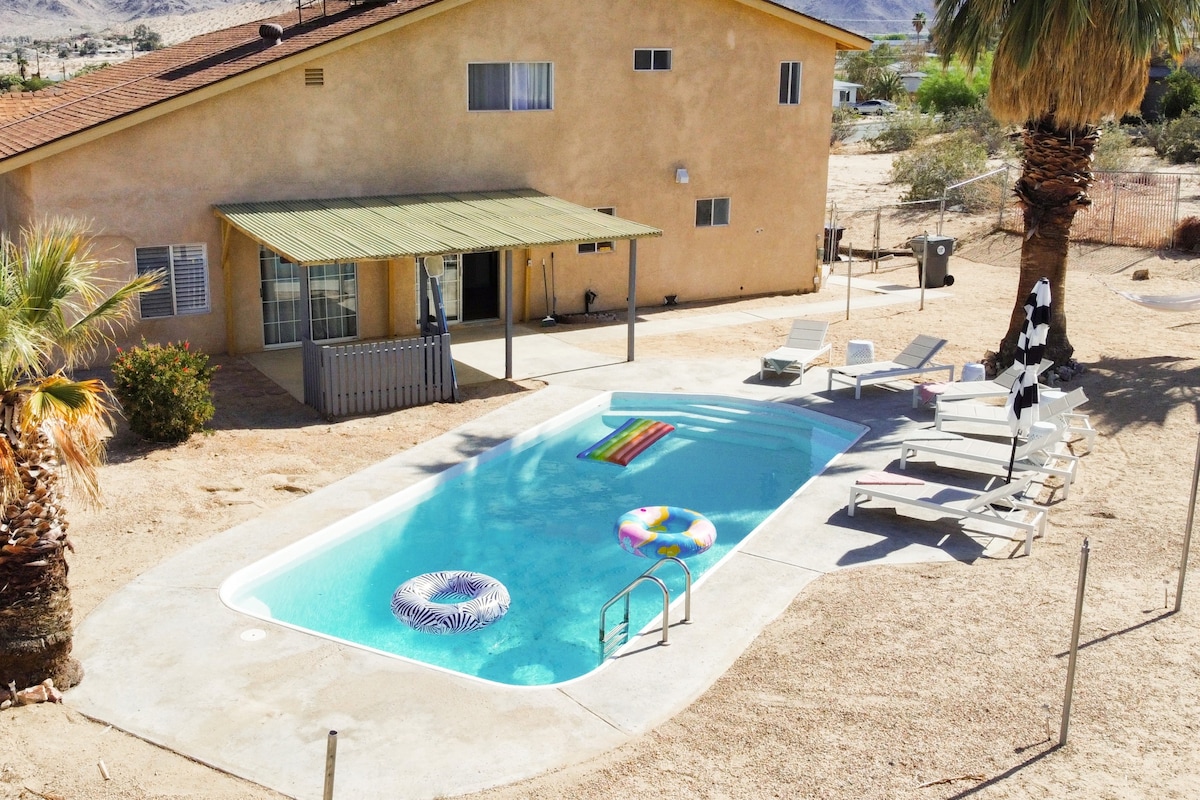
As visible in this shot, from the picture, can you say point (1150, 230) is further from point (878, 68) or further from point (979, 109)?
point (878, 68)

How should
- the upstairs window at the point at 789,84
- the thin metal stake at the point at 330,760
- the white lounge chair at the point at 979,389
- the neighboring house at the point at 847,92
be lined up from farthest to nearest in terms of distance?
the neighboring house at the point at 847,92 < the upstairs window at the point at 789,84 < the white lounge chair at the point at 979,389 < the thin metal stake at the point at 330,760

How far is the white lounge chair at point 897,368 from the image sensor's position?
61.9ft

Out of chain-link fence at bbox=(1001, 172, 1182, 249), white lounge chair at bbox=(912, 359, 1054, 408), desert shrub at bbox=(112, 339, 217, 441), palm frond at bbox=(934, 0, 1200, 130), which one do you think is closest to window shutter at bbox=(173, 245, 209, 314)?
desert shrub at bbox=(112, 339, 217, 441)

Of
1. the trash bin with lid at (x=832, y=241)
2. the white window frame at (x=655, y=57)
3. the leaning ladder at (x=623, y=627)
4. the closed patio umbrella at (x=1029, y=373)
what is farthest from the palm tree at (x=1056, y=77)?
the leaning ladder at (x=623, y=627)

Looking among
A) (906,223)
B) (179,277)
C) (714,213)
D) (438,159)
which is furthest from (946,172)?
(179,277)

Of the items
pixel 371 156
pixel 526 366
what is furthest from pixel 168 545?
pixel 371 156

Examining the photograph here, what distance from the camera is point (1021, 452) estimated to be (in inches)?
559

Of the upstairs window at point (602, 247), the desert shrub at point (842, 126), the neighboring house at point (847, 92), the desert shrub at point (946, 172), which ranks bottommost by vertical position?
the upstairs window at point (602, 247)

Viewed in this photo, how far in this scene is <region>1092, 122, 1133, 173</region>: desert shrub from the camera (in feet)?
132

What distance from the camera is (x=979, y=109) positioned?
186 ft

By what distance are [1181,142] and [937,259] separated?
72.0 ft

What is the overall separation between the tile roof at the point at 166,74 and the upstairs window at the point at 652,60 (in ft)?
15.8

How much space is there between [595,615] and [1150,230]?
2383 centimetres

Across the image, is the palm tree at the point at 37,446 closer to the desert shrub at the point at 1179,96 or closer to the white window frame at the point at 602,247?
Answer: the white window frame at the point at 602,247
